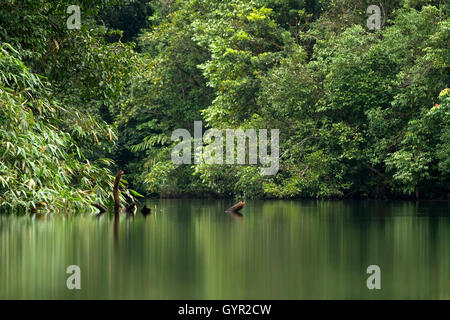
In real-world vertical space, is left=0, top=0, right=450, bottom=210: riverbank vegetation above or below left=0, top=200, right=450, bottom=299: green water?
above

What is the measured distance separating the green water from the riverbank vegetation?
455cm

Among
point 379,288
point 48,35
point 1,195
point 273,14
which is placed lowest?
point 379,288

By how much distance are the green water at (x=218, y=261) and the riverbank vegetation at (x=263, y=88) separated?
14.9ft

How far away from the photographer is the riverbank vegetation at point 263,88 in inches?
647

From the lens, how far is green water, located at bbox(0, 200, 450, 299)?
18.1ft

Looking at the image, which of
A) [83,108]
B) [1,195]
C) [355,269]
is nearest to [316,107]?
[83,108]

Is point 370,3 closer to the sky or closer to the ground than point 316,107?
closer to the sky

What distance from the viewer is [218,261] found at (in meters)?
7.36

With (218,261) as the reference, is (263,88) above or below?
above

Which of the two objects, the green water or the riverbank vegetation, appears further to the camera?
the riverbank vegetation

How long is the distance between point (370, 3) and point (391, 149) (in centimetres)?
606

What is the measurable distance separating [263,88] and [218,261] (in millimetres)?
20571

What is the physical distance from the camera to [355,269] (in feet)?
22.2

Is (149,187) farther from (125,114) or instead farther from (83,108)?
(83,108)
